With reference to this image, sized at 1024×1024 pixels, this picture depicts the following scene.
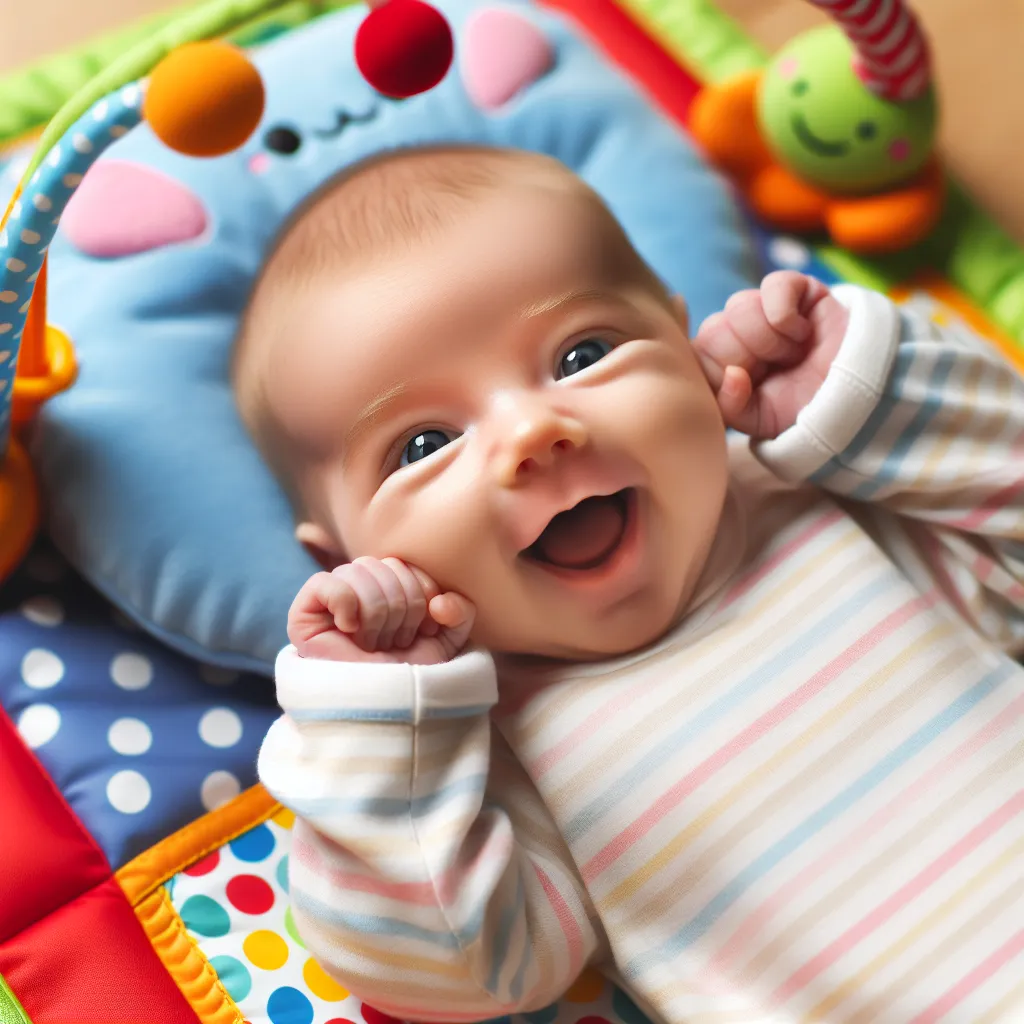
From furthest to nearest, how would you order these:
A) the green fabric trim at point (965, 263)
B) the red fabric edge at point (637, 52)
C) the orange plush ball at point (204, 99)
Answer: the red fabric edge at point (637, 52)
the green fabric trim at point (965, 263)
the orange plush ball at point (204, 99)

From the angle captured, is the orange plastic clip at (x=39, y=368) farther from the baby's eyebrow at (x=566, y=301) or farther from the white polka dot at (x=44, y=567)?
the baby's eyebrow at (x=566, y=301)

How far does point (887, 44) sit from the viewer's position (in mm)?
1151

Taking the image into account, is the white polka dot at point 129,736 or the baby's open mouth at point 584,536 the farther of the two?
the white polka dot at point 129,736

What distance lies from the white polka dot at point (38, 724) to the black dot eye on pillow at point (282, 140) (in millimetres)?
564

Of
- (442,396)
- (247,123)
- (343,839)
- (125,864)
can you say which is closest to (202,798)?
(125,864)

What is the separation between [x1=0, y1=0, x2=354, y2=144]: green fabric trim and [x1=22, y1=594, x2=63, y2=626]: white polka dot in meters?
0.56

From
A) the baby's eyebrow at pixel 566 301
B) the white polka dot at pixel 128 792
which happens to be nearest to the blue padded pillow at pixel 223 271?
the white polka dot at pixel 128 792

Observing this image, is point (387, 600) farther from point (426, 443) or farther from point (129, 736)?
point (129, 736)

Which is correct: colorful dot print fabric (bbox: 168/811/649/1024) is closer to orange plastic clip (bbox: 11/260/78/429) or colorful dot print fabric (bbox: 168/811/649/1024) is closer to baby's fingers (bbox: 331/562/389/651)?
baby's fingers (bbox: 331/562/389/651)

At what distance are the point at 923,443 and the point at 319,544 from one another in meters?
0.48

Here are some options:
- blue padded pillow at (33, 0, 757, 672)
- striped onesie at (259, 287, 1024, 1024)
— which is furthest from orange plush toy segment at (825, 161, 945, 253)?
A: striped onesie at (259, 287, 1024, 1024)

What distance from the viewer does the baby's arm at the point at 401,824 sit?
78 centimetres

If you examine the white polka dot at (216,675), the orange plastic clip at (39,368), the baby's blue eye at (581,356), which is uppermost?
the baby's blue eye at (581,356)

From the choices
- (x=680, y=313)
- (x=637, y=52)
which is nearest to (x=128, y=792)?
(x=680, y=313)
